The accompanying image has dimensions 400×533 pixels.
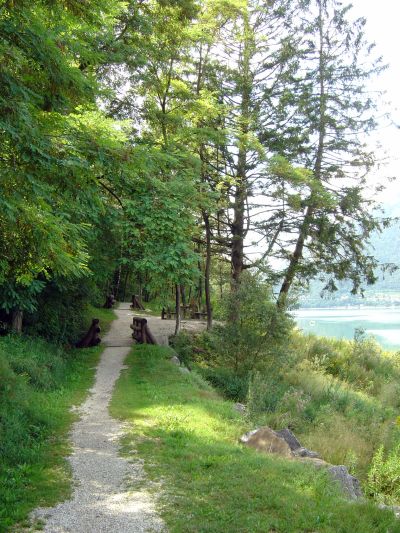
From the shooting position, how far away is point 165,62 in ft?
52.4

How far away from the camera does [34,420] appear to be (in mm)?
7770

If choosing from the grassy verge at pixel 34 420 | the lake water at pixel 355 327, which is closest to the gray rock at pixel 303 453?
the grassy verge at pixel 34 420

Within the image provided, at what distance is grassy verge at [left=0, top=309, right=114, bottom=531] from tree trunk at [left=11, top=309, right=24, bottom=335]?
A: 419 millimetres

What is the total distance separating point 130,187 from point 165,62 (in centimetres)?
860

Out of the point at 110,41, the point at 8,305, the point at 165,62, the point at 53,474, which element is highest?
the point at 165,62

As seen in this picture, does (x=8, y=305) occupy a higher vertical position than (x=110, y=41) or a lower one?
lower

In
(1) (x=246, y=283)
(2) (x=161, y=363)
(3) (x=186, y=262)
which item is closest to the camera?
(3) (x=186, y=262)

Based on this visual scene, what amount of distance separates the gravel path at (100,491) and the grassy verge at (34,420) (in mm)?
201

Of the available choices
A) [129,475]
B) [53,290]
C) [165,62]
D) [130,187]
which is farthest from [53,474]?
[165,62]

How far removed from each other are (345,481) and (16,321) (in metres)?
9.80

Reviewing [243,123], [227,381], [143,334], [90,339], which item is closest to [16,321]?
[90,339]

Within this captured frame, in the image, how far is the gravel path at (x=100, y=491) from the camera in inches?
186

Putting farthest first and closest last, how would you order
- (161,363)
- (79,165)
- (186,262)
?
1. (161,363)
2. (186,262)
3. (79,165)

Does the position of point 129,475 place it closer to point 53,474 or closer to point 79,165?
point 53,474
